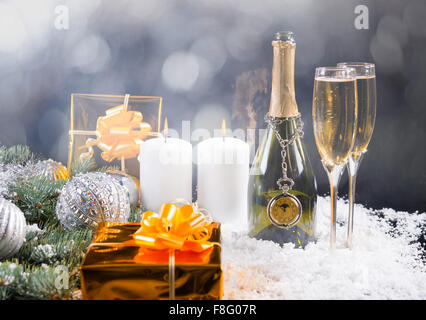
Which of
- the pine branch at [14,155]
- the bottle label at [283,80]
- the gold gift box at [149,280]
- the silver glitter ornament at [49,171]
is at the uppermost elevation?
the bottle label at [283,80]

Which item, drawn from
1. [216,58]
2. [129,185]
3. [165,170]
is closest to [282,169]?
[165,170]

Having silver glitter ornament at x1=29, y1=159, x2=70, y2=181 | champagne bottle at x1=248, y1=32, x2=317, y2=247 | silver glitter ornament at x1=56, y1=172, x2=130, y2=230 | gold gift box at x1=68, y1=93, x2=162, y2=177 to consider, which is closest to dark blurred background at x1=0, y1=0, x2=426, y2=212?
gold gift box at x1=68, y1=93, x2=162, y2=177

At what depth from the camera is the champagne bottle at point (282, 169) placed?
1013mm

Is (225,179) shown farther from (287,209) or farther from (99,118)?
(99,118)

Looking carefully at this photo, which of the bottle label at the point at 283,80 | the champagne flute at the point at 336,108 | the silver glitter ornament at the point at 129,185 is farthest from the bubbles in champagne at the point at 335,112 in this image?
the silver glitter ornament at the point at 129,185

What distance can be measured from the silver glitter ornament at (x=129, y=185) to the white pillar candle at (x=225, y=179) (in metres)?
0.20

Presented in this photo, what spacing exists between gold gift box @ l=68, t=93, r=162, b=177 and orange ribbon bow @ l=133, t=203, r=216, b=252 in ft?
1.86

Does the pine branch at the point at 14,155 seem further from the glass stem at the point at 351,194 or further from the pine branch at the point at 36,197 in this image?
the glass stem at the point at 351,194

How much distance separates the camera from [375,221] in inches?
49.0

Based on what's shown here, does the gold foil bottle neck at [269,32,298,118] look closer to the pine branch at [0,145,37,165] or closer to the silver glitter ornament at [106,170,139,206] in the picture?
the silver glitter ornament at [106,170,139,206]

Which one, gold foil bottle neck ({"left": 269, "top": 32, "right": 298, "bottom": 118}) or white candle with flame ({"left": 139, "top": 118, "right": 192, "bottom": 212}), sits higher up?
gold foil bottle neck ({"left": 269, "top": 32, "right": 298, "bottom": 118})

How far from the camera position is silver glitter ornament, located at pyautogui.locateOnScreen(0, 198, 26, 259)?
2.83 ft

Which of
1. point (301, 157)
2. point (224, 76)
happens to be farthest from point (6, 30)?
point (301, 157)
